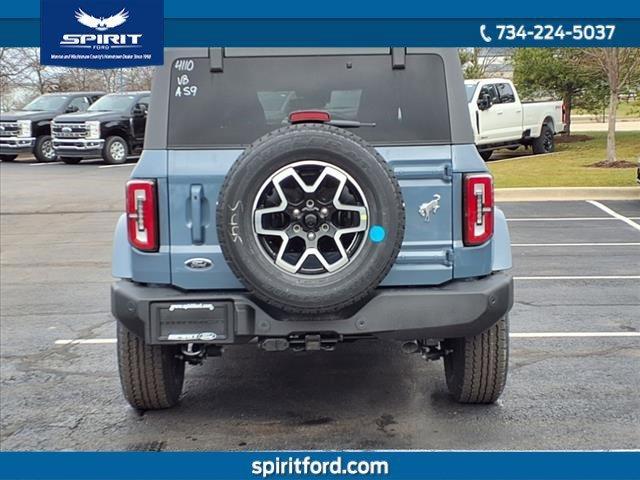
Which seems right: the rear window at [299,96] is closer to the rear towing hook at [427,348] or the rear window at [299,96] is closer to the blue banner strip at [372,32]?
the rear towing hook at [427,348]

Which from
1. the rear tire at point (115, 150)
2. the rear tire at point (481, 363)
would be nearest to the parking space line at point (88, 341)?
the rear tire at point (481, 363)

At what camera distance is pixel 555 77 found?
5504 mm

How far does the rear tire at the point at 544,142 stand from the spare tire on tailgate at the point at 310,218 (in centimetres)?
314

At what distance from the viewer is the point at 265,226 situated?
348 cm

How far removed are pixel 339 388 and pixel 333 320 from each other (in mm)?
1271

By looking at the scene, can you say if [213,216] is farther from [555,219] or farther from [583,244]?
[555,219]

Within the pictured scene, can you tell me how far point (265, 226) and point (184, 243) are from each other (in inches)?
22.3

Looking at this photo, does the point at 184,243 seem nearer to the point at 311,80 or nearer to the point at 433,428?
the point at 311,80

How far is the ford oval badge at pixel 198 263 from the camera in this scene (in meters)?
3.85

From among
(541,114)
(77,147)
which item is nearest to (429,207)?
(541,114)

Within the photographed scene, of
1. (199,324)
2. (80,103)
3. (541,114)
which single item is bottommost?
(199,324)

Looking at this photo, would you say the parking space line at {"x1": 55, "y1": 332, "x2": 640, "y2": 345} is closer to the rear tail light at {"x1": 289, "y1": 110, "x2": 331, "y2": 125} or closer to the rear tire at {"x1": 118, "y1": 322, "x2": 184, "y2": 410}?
the rear tire at {"x1": 118, "y1": 322, "x2": 184, "y2": 410}
